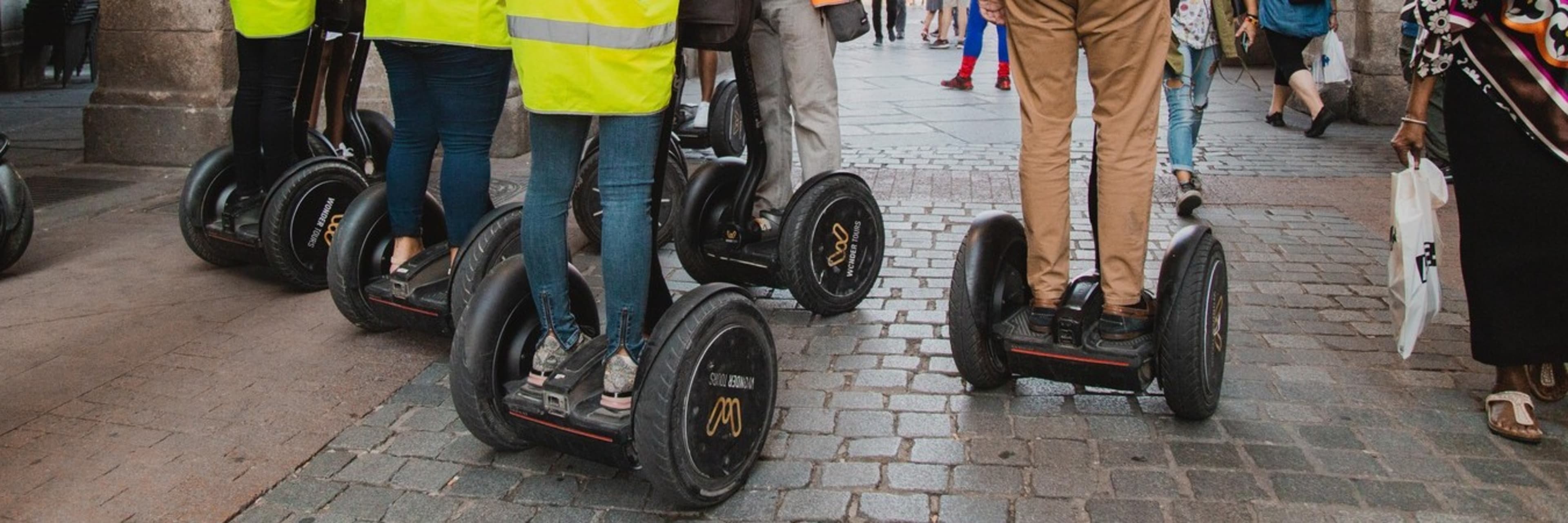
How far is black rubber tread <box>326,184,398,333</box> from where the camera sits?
4.38 metres

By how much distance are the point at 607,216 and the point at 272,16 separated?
2242mm

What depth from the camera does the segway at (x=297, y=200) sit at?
491 cm

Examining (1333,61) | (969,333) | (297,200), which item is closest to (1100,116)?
(969,333)

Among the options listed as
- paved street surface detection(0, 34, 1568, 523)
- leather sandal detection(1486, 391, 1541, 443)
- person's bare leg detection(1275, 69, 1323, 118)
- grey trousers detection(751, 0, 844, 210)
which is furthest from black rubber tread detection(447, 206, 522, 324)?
person's bare leg detection(1275, 69, 1323, 118)

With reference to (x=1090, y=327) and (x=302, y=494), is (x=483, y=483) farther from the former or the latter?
(x=1090, y=327)

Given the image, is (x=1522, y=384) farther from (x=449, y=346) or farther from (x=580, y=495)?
(x=449, y=346)

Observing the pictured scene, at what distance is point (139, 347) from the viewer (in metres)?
4.50

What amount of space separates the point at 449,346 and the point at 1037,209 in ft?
6.48

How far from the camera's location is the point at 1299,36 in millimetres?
8602

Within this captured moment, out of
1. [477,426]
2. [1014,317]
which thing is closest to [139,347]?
[477,426]

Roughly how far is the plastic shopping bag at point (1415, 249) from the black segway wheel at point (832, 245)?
1.75m

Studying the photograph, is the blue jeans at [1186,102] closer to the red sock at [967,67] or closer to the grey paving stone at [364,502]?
the grey paving stone at [364,502]

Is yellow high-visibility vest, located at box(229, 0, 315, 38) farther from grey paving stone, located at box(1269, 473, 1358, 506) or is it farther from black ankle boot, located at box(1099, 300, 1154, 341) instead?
grey paving stone, located at box(1269, 473, 1358, 506)

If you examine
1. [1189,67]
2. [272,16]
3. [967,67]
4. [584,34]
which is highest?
[584,34]
